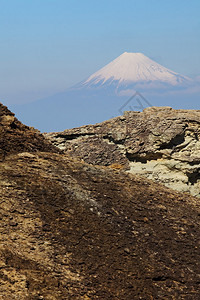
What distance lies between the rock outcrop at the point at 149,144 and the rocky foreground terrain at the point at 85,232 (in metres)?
4.74

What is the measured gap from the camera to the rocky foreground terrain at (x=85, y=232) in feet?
25.2

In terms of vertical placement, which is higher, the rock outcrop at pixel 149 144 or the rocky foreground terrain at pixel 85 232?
the rock outcrop at pixel 149 144

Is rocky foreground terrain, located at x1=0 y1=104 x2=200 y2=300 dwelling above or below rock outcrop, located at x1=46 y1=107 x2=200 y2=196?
below

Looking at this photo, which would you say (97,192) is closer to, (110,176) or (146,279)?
(110,176)

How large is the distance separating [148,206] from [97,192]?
1390 millimetres

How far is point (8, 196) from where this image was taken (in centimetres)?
906

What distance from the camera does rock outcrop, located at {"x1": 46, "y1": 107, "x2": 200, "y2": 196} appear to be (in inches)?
660

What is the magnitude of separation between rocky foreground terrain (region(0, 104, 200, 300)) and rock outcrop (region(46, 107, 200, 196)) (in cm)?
474

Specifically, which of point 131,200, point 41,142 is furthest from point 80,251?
point 41,142

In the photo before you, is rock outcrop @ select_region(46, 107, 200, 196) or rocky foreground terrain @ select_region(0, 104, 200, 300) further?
rock outcrop @ select_region(46, 107, 200, 196)

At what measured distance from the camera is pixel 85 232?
889 centimetres

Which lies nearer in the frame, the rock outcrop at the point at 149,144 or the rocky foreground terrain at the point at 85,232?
the rocky foreground terrain at the point at 85,232

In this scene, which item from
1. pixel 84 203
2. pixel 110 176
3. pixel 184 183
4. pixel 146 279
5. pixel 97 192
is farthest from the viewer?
pixel 184 183

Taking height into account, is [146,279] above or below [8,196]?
below
